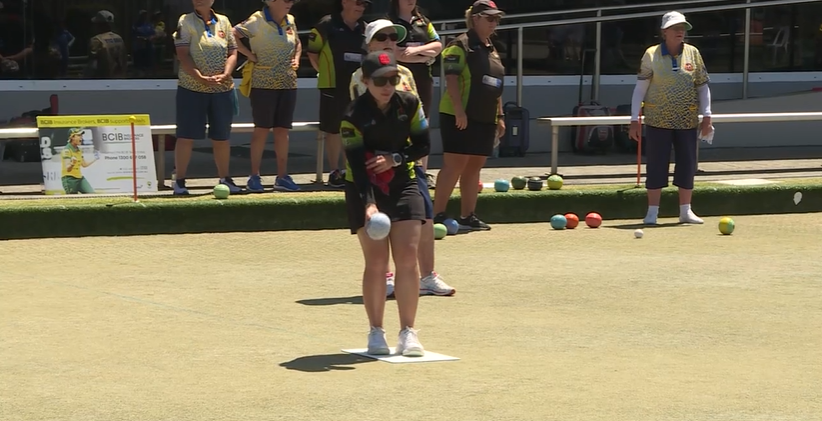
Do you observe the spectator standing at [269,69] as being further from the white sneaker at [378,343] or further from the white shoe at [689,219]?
the white sneaker at [378,343]

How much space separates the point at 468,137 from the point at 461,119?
179 mm

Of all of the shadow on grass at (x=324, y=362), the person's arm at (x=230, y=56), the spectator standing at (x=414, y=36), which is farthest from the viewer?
the person's arm at (x=230, y=56)

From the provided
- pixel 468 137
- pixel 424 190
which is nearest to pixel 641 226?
pixel 468 137

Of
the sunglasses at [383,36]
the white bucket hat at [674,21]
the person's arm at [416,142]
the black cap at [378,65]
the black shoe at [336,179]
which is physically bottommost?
the black shoe at [336,179]

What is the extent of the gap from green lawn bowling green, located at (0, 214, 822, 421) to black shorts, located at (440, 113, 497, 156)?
0.68m

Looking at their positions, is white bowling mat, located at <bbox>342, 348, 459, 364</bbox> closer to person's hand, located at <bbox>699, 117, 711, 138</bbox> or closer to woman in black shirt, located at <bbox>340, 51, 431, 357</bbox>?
woman in black shirt, located at <bbox>340, 51, 431, 357</bbox>

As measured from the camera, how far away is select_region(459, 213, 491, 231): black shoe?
35.3 feet

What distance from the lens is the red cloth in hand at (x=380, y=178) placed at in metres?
6.60

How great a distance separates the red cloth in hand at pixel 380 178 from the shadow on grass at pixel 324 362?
0.78m

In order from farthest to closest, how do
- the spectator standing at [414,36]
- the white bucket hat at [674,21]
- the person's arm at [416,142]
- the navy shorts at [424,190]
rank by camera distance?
the white bucket hat at [674,21], the spectator standing at [414,36], the navy shorts at [424,190], the person's arm at [416,142]

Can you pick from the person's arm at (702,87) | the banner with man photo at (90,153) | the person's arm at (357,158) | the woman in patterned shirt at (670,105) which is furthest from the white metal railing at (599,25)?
the person's arm at (357,158)

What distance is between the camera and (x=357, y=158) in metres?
6.56

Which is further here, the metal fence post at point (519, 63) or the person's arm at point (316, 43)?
the metal fence post at point (519, 63)

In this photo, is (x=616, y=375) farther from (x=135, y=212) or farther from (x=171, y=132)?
(x=171, y=132)
